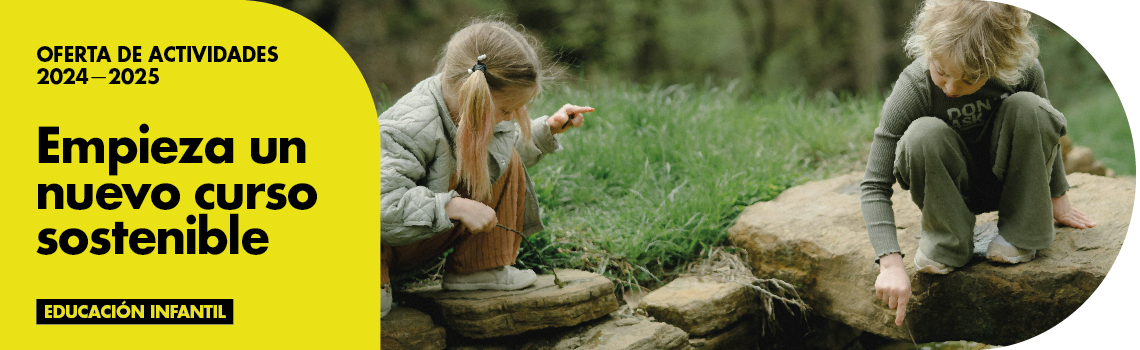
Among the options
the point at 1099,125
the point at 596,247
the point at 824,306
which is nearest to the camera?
the point at 824,306

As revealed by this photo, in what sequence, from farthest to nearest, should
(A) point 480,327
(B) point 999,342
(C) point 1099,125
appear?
(C) point 1099,125
(B) point 999,342
(A) point 480,327

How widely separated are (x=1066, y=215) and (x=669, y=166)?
5.39 feet

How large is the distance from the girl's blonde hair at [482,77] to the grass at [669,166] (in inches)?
30.9

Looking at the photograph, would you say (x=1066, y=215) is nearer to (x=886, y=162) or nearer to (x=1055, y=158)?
(x=1055, y=158)

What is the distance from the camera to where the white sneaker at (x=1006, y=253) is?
2406 millimetres

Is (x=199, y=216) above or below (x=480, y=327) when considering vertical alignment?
above

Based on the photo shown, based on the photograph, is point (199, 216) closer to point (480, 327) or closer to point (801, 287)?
point (480, 327)

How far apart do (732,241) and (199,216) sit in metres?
1.97

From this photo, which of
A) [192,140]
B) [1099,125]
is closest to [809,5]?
[1099,125]

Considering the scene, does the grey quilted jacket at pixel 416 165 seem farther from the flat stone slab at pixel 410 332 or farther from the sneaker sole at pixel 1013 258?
the sneaker sole at pixel 1013 258

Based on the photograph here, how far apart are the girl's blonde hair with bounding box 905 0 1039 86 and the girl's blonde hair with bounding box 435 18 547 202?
110 cm

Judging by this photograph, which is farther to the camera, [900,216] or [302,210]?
[900,216]

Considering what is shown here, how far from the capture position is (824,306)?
2832 mm

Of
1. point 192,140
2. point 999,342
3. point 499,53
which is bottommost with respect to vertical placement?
point 999,342
